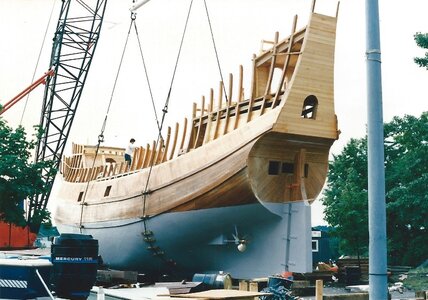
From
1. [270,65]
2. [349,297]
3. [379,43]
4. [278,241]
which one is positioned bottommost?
[349,297]

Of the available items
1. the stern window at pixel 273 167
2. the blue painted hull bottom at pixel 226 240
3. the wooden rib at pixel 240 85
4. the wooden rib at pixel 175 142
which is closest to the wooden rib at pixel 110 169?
the blue painted hull bottom at pixel 226 240

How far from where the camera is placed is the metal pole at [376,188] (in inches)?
181

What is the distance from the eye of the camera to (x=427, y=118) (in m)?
30.9

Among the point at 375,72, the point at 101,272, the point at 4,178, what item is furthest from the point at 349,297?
the point at 4,178

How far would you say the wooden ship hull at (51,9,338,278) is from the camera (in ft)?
51.7

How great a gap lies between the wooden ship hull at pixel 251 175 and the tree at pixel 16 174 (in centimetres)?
726

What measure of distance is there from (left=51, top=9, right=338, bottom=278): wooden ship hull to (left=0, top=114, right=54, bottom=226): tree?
286 inches

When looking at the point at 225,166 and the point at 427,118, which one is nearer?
the point at 225,166

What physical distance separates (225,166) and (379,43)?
1161 cm

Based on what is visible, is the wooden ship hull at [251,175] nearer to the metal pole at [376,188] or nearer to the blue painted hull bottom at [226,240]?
the blue painted hull bottom at [226,240]

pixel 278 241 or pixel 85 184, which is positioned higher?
pixel 85 184

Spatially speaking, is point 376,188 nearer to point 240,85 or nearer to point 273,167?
point 273,167

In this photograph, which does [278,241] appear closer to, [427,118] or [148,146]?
[148,146]

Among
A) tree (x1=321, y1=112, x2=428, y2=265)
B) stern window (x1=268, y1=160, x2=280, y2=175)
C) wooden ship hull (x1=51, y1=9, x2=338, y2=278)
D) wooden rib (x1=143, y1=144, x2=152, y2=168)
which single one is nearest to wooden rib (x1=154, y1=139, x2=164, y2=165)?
wooden ship hull (x1=51, y1=9, x2=338, y2=278)
